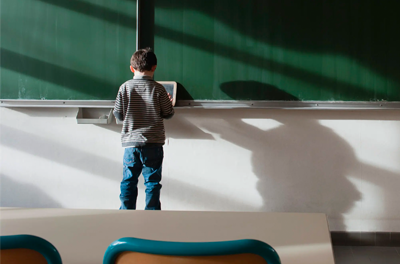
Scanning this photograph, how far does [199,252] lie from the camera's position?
684 millimetres

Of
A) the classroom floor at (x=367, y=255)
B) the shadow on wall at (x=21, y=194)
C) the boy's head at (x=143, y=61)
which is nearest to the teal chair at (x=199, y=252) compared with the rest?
the boy's head at (x=143, y=61)

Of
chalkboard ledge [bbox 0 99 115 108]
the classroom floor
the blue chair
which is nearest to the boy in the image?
chalkboard ledge [bbox 0 99 115 108]

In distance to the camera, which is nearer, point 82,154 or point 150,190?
point 150,190

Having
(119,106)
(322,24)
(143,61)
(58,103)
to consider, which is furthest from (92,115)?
(322,24)

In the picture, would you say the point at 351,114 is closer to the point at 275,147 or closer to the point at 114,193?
the point at 275,147

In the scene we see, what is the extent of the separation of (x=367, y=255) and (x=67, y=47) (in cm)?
290

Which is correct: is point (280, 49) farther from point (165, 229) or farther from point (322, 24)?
point (165, 229)

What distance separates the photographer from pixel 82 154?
3.08m

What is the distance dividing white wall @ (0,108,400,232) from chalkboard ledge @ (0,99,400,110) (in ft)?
0.29

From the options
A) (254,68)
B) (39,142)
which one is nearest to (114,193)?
(39,142)

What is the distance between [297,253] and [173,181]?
7.03 ft

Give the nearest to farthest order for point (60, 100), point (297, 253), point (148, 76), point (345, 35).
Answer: point (297, 253)
point (148, 76)
point (345, 35)
point (60, 100)

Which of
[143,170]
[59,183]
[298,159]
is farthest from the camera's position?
[59,183]

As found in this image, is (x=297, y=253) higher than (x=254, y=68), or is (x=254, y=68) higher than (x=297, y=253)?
(x=254, y=68)
